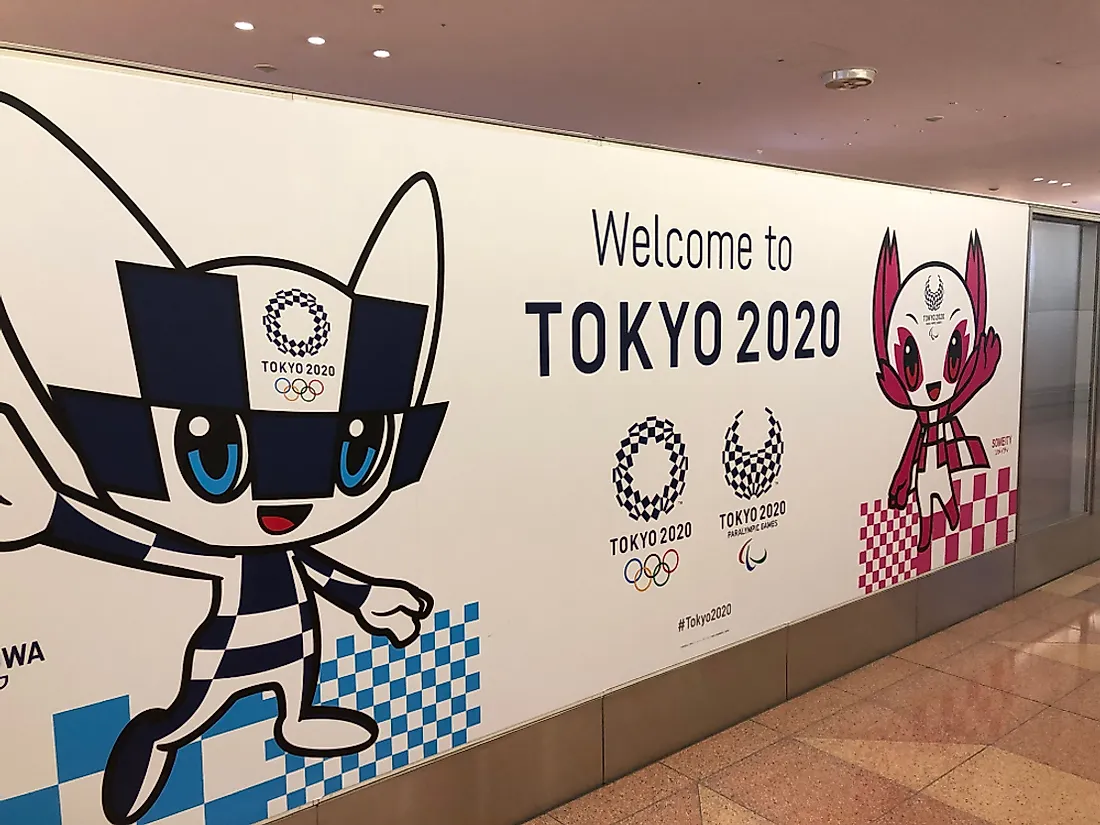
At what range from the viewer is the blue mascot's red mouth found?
2.36 meters

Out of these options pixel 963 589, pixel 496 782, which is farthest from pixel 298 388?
pixel 963 589

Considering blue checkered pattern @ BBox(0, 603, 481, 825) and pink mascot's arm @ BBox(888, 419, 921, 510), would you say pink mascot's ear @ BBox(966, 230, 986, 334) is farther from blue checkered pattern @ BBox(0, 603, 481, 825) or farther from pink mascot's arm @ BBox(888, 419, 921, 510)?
blue checkered pattern @ BBox(0, 603, 481, 825)

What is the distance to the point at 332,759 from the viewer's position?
2.53 meters

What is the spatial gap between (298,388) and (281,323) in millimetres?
174

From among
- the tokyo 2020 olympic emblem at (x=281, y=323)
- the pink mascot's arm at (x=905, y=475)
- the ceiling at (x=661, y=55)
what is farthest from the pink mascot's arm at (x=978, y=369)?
the tokyo 2020 olympic emblem at (x=281, y=323)

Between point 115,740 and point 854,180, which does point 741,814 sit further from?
point 854,180

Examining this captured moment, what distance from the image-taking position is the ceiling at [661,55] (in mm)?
7289

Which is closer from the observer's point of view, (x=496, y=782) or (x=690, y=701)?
A: (x=496, y=782)

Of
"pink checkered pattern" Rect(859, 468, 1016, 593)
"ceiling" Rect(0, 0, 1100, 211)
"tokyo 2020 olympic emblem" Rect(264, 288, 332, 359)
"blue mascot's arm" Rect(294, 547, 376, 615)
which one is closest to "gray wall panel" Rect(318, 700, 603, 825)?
"blue mascot's arm" Rect(294, 547, 376, 615)

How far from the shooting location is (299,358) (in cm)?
238

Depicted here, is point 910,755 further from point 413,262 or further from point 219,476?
point 219,476

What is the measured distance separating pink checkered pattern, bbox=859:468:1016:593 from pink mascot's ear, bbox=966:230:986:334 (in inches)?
31.5

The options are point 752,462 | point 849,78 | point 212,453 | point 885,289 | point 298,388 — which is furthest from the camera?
point 849,78

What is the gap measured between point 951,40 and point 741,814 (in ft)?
24.2
